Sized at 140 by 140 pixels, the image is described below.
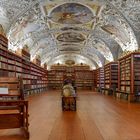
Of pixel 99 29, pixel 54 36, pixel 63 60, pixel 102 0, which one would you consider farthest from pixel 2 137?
pixel 63 60

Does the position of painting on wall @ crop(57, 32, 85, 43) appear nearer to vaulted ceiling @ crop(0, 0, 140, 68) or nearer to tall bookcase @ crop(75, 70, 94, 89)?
vaulted ceiling @ crop(0, 0, 140, 68)

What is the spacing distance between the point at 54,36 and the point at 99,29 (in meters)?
4.95

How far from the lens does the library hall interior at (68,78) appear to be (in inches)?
209

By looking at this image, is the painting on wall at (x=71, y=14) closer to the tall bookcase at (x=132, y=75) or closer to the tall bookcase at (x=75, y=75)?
the tall bookcase at (x=132, y=75)

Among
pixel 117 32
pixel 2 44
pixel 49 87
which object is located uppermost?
pixel 117 32

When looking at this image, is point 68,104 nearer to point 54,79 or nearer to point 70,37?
point 70,37

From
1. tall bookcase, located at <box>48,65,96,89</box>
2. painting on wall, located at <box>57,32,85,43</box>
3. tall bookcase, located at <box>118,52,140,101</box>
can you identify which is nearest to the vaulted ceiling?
painting on wall, located at <box>57,32,85,43</box>

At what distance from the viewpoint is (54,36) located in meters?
21.5

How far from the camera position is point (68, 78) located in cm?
1809

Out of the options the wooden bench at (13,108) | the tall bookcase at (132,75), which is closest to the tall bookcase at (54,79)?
the tall bookcase at (132,75)

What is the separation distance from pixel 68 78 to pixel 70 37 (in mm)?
5880

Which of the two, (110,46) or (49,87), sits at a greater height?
(110,46)

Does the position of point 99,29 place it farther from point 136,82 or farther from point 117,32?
point 136,82

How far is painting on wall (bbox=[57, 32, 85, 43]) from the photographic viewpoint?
835 inches
